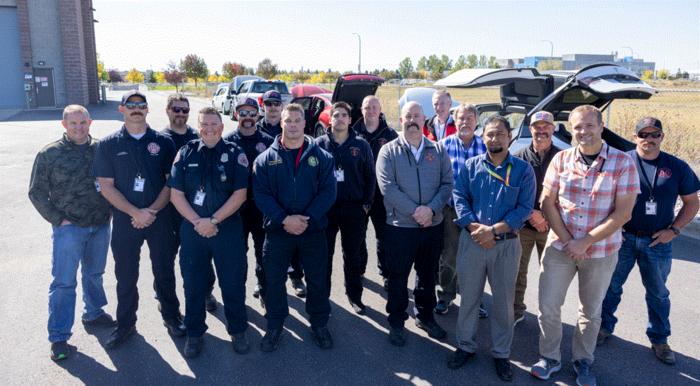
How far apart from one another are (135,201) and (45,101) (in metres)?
30.9

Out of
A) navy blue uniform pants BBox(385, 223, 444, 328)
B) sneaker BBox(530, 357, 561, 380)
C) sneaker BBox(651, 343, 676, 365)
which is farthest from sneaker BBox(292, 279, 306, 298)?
sneaker BBox(651, 343, 676, 365)

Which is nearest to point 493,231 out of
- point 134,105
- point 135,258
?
point 135,258

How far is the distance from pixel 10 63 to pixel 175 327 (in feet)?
103

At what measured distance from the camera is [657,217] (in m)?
3.89

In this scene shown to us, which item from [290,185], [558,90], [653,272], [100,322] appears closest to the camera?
[653,272]

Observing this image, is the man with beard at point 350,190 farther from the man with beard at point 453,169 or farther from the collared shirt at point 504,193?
the collared shirt at point 504,193

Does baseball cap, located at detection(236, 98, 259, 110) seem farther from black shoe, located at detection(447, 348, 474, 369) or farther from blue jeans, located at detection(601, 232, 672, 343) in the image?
blue jeans, located at detection(601, 232, 672, 343)

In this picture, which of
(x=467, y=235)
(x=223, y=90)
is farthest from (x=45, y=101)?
(x=467, y=235)

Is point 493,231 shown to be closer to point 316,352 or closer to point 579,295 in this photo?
point 579,295

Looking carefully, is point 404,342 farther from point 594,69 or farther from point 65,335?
point 594,69

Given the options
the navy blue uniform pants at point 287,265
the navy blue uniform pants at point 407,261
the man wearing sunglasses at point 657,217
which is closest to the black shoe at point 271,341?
the navy blue uniform pants at point 287,265

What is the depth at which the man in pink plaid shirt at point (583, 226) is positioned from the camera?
3.43 meters

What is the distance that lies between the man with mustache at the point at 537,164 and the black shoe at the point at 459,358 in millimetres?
724

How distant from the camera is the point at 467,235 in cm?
388
